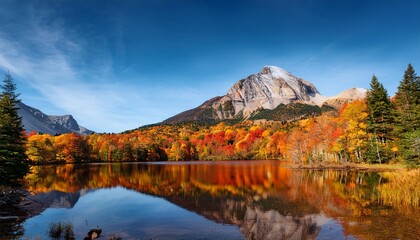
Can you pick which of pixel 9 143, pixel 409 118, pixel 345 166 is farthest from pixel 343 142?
pixel 9 143

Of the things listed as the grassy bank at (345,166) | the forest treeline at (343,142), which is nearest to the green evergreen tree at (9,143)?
the forest treeline at (343,142)

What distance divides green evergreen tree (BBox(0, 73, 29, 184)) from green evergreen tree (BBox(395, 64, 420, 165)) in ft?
161

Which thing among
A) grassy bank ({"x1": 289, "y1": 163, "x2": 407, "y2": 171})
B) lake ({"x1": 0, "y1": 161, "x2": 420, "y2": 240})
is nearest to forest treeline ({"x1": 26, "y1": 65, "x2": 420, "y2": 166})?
grassy bank ({"x1": 289, "y1": 163, "x2": 407, "y2": 171})

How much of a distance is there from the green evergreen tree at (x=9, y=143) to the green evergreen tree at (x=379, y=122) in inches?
2471

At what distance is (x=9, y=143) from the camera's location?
36.1 meters

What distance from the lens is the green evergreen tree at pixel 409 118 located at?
131 feet

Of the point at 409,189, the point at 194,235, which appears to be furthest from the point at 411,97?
the point at 194,235

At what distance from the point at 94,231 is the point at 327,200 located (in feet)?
70.7

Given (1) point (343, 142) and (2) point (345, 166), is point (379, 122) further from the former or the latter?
(2) point (345, 166)

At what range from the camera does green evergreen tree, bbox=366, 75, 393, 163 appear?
202 feet

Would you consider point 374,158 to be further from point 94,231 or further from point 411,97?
point 94,231

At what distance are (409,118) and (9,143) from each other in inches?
2306

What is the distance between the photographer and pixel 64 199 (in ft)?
110

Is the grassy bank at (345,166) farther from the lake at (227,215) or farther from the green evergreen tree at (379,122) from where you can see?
the lake at (227,215)
